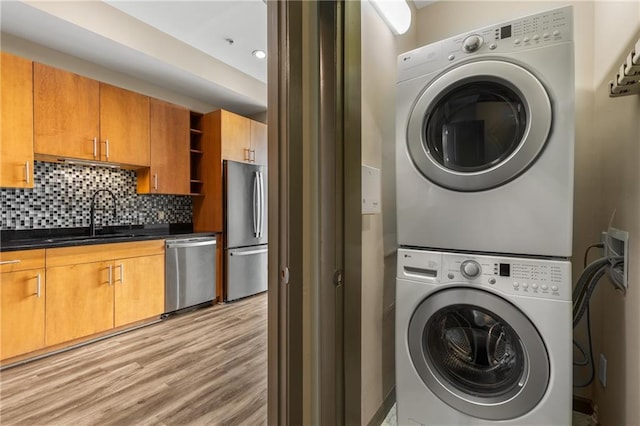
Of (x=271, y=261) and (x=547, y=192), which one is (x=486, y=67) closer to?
(x=547, y=192)

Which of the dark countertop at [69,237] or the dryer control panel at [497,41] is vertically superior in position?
the dryer control panel at [497,41]

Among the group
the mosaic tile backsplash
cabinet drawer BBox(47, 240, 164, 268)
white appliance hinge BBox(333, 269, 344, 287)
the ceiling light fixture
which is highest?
the ceiling light fixture

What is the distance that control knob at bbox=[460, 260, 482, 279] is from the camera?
1.15 m

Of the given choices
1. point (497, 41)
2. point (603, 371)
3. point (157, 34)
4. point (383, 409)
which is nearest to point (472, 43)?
point (497, 41)

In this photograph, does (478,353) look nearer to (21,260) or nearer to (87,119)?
(21,260)

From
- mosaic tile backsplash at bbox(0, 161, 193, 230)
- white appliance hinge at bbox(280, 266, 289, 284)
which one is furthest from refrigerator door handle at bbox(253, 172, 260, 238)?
white appliance hinge at bbox(280, 266, 289, 284)

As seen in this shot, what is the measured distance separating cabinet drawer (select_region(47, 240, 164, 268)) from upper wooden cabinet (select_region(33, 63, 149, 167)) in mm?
786

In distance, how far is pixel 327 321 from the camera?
1095 millimetres

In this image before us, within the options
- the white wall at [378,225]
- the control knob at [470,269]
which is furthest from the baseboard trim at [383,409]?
the control knob at [470,269]

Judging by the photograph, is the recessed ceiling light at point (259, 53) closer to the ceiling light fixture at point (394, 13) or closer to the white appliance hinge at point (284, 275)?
the ceiling light fixture at point (394, 13)

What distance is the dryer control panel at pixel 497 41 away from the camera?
3.48 feet

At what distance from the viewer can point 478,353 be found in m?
1.22

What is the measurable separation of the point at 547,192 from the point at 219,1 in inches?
102

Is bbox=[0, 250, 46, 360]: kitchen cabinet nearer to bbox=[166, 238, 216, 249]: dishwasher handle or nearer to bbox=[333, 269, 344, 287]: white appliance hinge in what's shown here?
bbox=[166, 238, 216, 249]: dishwasher handle
